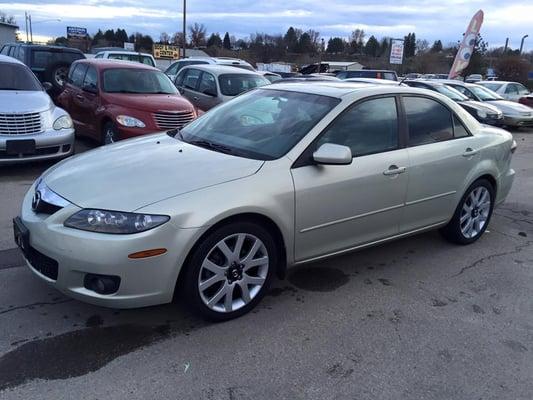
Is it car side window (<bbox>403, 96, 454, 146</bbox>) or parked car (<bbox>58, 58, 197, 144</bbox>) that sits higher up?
car side window (<bbox>403, 96, 454, 146</bbox>)

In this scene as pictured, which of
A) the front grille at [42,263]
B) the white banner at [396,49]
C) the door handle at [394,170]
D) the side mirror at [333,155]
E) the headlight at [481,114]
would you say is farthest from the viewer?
the white banner at [396,49]

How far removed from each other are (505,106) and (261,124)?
1427 centimetres

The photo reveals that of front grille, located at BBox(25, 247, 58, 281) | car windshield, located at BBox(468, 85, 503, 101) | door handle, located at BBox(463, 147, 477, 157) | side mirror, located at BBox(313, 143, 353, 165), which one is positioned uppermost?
side mirror, located at BBox(313, 143, 353, 165)

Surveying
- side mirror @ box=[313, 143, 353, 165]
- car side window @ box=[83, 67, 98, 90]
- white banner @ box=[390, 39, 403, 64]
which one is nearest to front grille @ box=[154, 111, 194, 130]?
car side window @ box=[83, 67, 98, 90]

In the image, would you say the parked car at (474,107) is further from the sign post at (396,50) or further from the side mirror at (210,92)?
the sign post at (396,50)

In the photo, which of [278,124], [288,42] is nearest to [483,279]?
[278,124]

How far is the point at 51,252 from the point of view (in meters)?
3.02

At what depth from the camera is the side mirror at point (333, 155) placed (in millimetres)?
3459

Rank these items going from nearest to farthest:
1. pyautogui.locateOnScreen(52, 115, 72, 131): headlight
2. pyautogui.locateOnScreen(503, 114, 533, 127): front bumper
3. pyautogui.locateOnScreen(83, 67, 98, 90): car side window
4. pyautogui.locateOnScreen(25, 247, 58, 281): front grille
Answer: pyautogui.locateOnScreen(25, 247, 58, 281): front grille → pyautogui.locateOnScreen(52, 115, 72, 131): headlight → pyautogui.locateOnScreen(83, 67, 98, 90): car side window → pyautogui.locateOnScreen(503, 114, 533, 127): front bumper

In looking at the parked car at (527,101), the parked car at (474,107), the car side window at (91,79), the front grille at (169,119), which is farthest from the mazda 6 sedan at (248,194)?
the parked car at (527,101)

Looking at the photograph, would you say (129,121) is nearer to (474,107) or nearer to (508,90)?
(474,107)

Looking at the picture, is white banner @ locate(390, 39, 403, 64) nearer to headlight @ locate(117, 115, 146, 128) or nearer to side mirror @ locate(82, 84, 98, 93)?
side mirror @ locate(82, 84, 98, 93)

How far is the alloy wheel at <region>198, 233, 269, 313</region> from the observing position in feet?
10.6

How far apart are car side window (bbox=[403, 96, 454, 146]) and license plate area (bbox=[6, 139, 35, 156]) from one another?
4906 millimetres
